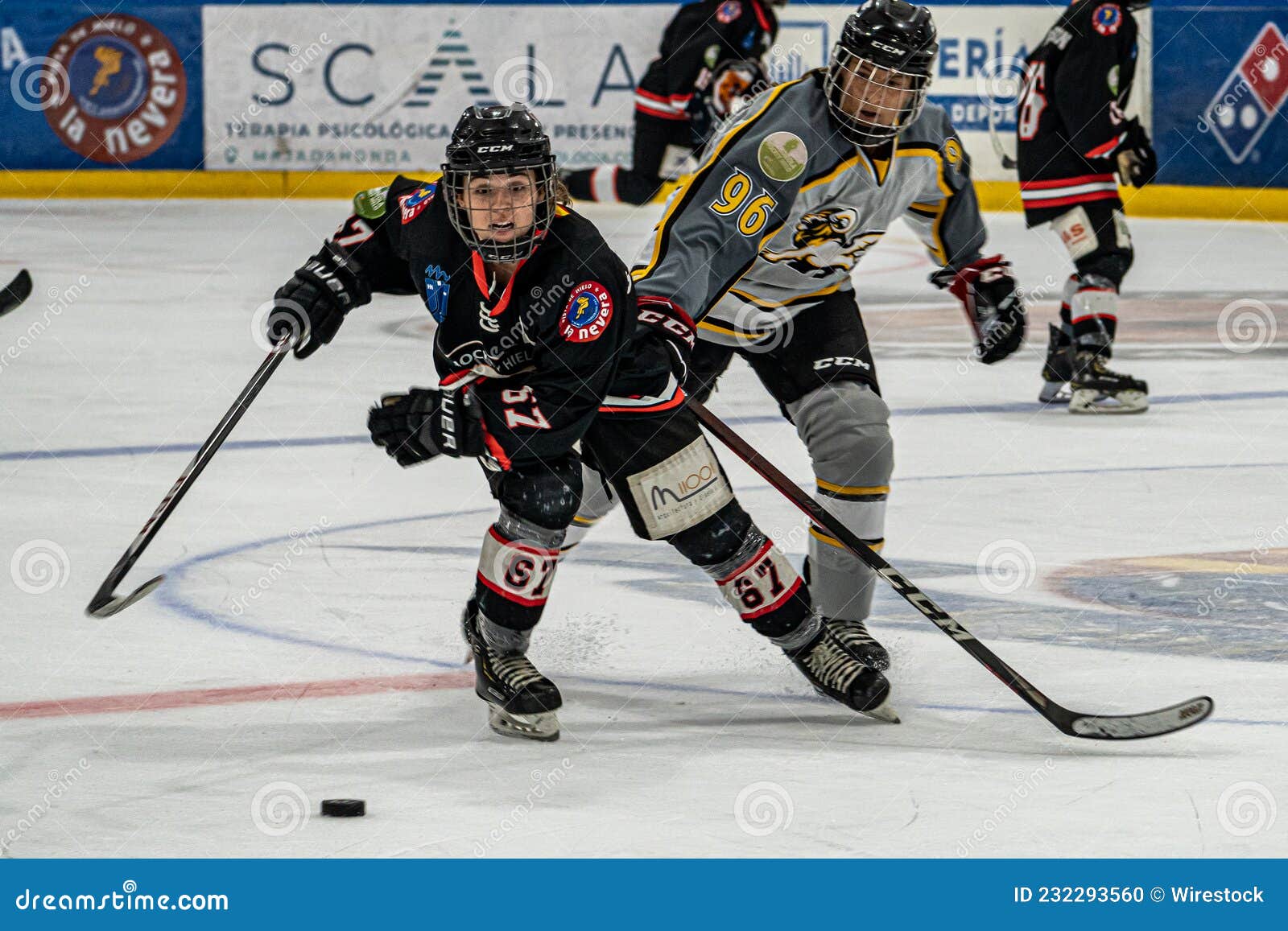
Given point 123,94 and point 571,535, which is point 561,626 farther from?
point 123,94

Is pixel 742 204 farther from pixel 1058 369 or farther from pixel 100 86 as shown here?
pixel 100 86

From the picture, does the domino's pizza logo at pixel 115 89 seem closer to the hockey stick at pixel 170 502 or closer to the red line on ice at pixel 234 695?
the hockey stick at pixel 170 502

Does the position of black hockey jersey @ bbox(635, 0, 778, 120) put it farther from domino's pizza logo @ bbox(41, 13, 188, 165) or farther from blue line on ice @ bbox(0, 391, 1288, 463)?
domino's pizza logo @ bbox(41, 13, 188, 165)

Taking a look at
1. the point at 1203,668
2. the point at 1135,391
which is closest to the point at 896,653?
the point at 1203,668

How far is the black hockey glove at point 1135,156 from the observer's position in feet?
22.3

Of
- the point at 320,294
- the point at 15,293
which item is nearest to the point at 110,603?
the point at 320,294

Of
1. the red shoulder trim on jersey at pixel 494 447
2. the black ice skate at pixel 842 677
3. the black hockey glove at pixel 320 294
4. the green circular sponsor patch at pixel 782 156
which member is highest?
the green circular sponsor patch at pixel 782 156

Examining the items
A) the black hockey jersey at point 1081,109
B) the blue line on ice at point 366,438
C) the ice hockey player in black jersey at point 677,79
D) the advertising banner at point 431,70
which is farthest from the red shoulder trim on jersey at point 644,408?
the advertising banner at point 431,70

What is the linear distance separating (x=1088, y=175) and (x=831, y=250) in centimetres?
323

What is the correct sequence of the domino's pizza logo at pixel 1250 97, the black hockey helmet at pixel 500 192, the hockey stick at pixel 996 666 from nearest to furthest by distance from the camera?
the black hockey helmet at pixel 500 192
the hockey stick at pixel 996 666
the domino's pizza logo at pixel 1250 97

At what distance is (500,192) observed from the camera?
309 centimetres

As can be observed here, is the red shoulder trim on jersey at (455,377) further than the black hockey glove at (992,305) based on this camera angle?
No

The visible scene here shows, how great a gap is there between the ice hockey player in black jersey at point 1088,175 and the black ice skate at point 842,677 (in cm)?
334

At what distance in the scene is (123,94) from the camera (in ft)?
40.5
